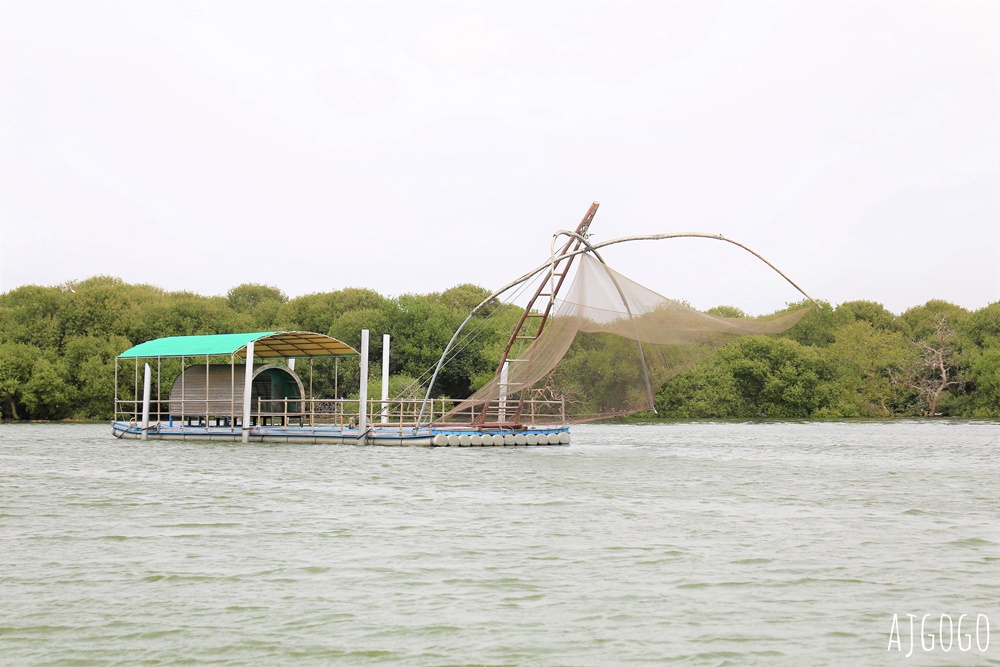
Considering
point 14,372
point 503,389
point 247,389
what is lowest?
point 503,389

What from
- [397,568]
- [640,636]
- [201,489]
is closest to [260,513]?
[201,489]

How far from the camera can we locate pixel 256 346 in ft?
151

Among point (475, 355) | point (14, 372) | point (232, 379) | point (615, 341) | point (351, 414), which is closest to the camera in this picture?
point (615, 341)

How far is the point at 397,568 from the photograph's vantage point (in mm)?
13727

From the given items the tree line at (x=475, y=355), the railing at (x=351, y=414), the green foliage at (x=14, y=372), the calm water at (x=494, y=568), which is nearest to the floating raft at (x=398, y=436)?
the railing at (x=351, y=414)

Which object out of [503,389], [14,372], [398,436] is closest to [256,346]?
[398,436]

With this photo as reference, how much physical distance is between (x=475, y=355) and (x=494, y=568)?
65.9 metres

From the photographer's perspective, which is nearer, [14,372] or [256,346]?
[256,346]

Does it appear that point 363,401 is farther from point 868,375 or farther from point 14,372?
point 868,375

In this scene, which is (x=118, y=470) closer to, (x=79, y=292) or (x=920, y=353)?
(x=79, y=292)

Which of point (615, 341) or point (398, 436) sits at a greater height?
point (615, 341)

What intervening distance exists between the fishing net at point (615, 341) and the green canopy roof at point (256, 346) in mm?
13336

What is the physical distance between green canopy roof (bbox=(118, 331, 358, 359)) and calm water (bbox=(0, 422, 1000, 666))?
14041 millimetres

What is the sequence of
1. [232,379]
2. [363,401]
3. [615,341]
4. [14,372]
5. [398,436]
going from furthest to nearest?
Answer: [14,372] → [232,379] → [398,436] → [363,401] → [615,341]
